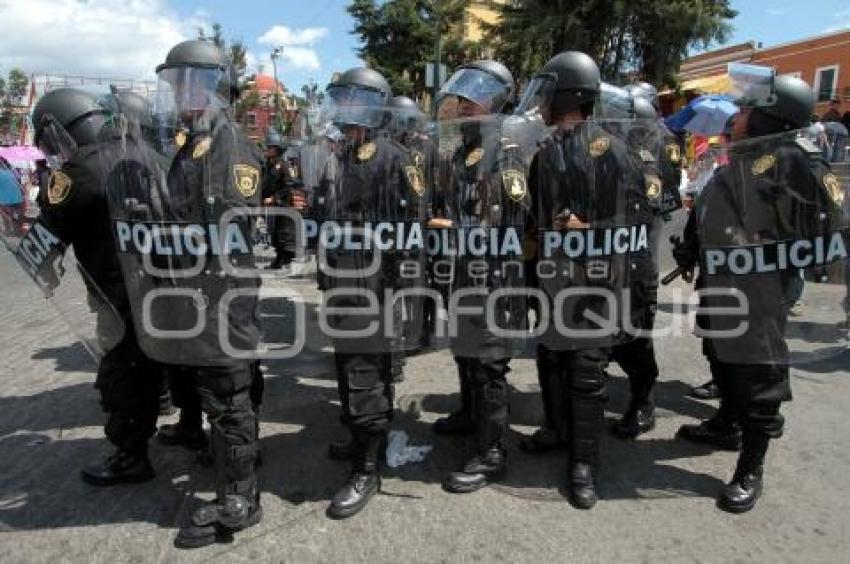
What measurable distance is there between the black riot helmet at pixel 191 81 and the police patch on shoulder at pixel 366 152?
0.60m

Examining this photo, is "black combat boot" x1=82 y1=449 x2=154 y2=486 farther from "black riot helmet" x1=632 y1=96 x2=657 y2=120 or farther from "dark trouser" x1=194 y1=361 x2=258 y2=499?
"black riot helmet" x1=632 y1=96 x2=657 y2=120

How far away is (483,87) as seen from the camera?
10.4 ft

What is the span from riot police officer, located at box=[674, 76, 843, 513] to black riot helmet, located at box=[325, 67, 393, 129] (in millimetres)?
1576

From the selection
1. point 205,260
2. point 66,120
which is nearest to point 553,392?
point 205,260

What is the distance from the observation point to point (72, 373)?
4.98 m

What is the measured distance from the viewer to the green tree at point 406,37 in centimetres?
2675

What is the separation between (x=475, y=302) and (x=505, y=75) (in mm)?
1176

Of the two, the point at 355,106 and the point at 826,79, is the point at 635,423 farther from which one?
the point at 826,79

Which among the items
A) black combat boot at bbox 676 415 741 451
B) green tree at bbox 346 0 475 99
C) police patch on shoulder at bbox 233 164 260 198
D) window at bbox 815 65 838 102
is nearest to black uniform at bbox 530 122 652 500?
black combat boot at bbox 676 415 741 451

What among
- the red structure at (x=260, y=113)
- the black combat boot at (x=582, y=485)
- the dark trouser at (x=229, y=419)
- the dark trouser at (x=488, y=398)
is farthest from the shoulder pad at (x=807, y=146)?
the dark trouser at (x=229, y=419)

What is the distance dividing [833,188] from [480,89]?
1.61 meters

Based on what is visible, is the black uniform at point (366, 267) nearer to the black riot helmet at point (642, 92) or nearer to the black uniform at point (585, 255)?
the black uniform at point (585, 255)

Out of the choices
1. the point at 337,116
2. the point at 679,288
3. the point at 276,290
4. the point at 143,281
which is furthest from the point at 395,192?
the point at 679,288

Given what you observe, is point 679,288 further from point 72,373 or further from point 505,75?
point 72,373
